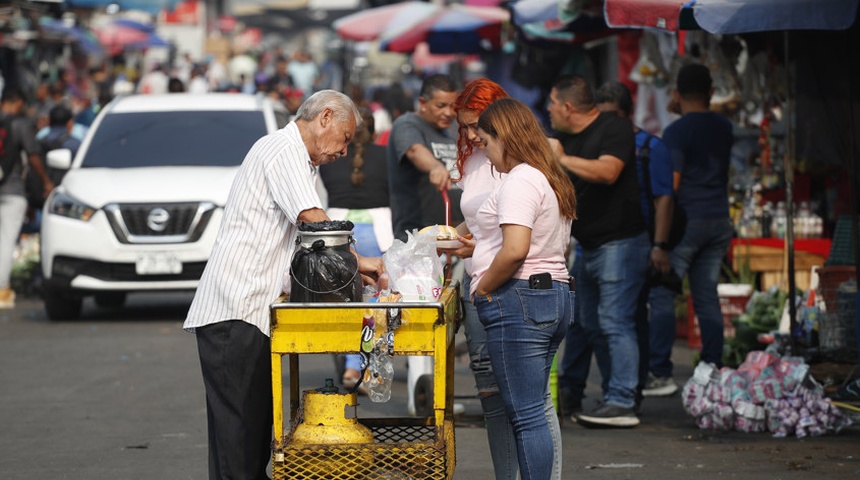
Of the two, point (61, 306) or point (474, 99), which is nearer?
point (474, 99)

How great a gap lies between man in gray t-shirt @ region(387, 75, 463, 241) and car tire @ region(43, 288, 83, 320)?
6.69 metres

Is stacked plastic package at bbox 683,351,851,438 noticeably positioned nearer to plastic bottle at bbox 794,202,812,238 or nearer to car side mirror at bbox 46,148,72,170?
plastic bottle at bbox 794,202,812,238

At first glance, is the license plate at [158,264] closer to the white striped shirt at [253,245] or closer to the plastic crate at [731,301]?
the plastic crate at [731,301]

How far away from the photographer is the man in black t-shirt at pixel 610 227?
827cm

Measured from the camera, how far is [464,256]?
614 centimetres

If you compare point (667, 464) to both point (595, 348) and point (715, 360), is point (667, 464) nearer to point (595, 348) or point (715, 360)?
point (595, 348)

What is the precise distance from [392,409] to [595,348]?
4.64ft

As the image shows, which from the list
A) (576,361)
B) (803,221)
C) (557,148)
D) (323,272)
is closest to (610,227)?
(557,148)

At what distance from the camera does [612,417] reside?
8477mm

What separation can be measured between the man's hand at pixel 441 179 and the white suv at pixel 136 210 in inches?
231

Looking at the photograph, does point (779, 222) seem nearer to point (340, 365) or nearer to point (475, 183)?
point (340, 365)

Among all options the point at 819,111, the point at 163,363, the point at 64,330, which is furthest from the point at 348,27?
the point at 819,111

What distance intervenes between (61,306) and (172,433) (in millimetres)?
6044

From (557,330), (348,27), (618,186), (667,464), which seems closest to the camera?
(557,330)
